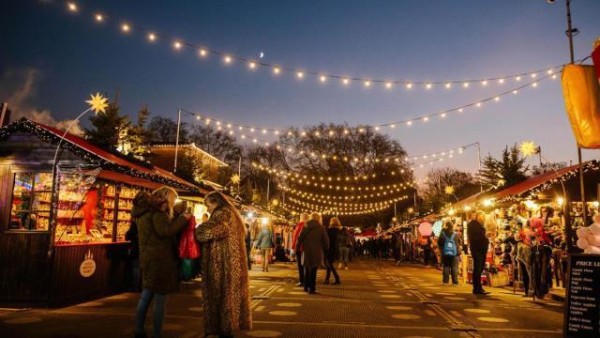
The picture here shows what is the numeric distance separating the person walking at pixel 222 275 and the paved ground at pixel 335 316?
925 millimetres

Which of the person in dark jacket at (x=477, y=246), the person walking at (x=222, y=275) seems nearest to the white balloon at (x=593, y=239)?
the person walking at (x=222, y=275)

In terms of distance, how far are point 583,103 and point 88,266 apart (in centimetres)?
876

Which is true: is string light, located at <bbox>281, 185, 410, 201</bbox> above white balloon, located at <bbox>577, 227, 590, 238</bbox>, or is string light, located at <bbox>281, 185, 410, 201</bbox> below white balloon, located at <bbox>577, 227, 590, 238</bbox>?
above

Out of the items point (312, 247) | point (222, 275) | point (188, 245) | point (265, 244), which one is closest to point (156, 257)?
point (188, 245)

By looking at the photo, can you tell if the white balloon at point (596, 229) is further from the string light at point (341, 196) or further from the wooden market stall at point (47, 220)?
the string light at point (341, 196)

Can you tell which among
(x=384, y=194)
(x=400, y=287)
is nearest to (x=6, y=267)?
(x=400, y=287)

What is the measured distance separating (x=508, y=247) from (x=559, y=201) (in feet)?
5.94

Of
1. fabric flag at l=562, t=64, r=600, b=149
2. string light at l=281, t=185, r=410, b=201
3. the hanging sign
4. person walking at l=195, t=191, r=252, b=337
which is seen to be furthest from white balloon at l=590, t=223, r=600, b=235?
string light at l=281, t=185, r=410, b=201

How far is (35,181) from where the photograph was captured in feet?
28.5

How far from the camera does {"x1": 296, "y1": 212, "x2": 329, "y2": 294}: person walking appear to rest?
34.4 feet

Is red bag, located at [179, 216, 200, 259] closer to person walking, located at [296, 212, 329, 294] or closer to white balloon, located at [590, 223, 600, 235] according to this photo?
white balloon, located at [590, 223, 600, 235]

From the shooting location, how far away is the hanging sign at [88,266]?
8703 mm

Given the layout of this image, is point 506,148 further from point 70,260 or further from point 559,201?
point 70,260

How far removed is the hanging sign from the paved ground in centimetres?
59
